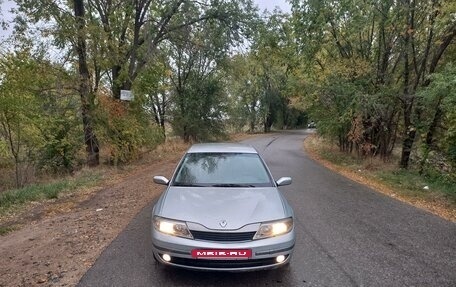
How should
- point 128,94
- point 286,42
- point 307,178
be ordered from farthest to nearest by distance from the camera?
point 286,42 < point 128,94 < point 307,178

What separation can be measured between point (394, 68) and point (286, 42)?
4753 mm

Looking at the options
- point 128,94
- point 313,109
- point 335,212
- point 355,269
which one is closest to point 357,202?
point 335,212

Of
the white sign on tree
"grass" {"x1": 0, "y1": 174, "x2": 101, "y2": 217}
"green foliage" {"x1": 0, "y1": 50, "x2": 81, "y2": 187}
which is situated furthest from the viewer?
the white sign on tree

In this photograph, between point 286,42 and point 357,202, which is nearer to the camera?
point 357,202

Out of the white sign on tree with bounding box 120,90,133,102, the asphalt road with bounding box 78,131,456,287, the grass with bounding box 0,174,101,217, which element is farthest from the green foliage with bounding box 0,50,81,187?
the asphalt road with bounding box 78,131,456,287

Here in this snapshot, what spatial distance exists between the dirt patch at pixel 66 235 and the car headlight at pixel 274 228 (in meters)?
2.25

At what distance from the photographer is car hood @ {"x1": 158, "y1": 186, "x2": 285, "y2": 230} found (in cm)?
402

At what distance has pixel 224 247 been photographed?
3824 mm

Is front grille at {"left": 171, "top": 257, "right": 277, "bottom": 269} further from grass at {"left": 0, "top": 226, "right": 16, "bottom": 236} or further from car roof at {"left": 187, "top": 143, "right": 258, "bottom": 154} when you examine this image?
grass at {"left": 0, "top": 226, "right": 16, "bottom": 236}

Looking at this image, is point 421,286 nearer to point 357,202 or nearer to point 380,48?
point 357,202

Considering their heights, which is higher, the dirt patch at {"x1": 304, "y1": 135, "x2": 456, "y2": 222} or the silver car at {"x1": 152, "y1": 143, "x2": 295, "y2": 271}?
the silver car at {"x1": 152, "y1": 143, "x2": 295, "y2": 271}

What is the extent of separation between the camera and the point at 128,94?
47.9 feet

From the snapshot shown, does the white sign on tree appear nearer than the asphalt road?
No

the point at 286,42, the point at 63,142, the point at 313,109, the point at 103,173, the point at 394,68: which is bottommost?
the point at 103,173
